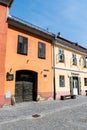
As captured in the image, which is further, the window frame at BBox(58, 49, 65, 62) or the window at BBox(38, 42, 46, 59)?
the window frame at BBox(58, 49, 65, 62)

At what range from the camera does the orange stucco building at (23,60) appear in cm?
1380

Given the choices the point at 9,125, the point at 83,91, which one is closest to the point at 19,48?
the point at 9,125

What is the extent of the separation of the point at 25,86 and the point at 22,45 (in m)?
3.78

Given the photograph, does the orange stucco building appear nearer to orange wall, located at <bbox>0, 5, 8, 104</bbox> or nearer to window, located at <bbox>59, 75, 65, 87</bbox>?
orange wall, located at <bbox>0, 5, 8, 104</bbox>

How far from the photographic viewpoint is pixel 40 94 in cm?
1691

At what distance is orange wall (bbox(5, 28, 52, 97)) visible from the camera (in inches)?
566

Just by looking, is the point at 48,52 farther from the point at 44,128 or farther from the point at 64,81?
the point at 44,128

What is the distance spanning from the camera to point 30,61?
16156mm

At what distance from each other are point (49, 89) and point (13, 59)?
5.43 meters

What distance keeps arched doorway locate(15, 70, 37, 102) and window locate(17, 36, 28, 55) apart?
5.87 ft

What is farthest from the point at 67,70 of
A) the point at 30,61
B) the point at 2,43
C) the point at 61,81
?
the point at 2,43

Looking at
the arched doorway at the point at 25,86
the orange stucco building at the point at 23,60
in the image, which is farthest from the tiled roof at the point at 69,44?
the arched doorway at the point at 25,86

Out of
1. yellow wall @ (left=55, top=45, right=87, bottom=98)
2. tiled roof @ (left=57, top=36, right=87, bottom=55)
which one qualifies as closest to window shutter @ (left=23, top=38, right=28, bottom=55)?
yellow wall @ (left=55, top=45, right=87, bottom=98)

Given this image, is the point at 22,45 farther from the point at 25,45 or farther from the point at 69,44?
the point at 69,44
